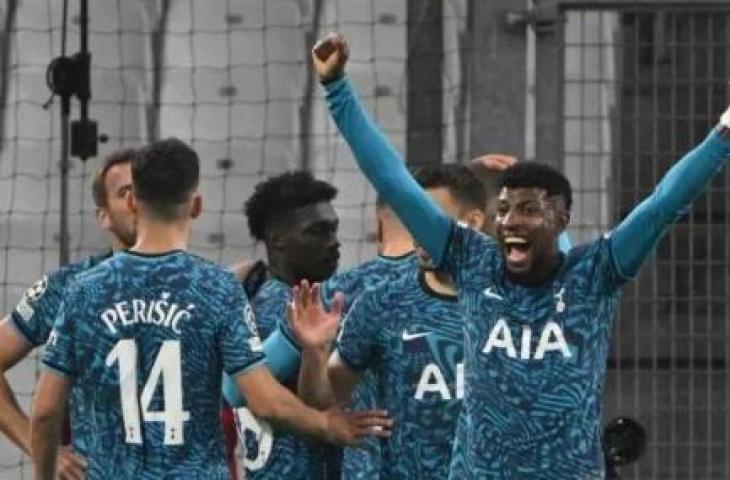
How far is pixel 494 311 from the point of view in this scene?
6.41 metres

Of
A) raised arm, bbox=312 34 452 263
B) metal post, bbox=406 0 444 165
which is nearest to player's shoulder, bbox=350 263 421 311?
raised arm, bbox=312 34 452 263

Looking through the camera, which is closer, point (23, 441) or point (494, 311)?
point (494, 311)

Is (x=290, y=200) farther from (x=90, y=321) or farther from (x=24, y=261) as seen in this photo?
(x=24, y=261)

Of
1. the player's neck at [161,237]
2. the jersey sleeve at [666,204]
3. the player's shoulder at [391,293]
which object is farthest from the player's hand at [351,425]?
the jersey sleeve at [666,204]

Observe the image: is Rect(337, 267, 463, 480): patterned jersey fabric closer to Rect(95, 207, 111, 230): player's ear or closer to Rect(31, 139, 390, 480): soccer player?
Rect(31, 139, 390, 480): soccer player

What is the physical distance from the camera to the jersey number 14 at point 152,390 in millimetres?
6652

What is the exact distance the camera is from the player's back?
666cm

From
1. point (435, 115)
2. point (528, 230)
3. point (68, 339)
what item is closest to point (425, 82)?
point (435, 115)

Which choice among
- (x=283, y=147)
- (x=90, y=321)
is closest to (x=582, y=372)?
(x=90, y=321)

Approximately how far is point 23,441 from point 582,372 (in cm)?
211

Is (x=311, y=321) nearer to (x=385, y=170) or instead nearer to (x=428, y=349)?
(x=428, y=349)

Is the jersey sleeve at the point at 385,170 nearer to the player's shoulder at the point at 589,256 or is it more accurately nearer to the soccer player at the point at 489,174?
the player's shoulder at the point at 589,256

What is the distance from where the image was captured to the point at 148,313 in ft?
21.9

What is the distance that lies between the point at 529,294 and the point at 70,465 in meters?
1.90
